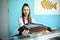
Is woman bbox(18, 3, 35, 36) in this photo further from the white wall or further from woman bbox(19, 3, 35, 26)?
the white wall

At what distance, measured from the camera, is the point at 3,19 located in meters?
1.79

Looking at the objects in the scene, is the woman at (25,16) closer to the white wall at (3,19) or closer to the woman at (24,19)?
the woman at (24,19)

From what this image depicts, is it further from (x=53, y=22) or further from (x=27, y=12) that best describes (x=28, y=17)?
(x=53, y=22)

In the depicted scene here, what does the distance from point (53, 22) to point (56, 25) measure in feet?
0.26

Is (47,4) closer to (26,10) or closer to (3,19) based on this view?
(26,10)

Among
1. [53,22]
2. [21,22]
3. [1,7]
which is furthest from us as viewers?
[53,22]

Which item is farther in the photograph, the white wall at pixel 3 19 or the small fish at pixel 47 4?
the small fish at pixel 47 4

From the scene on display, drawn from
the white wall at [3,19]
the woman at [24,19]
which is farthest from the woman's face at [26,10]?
the white wall at [3,19]

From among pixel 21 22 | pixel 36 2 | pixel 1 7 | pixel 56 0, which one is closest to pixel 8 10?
pixel 1 7

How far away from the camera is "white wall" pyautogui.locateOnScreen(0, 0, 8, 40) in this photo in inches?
70.1

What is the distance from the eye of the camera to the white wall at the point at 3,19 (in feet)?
5.84

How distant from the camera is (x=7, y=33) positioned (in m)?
1.81

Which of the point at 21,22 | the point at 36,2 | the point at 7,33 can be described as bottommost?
the point at 7,33

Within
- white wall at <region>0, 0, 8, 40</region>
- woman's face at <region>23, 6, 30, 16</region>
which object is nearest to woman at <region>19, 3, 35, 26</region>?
woman's face at <region>23, 6, 30, 16</region>
